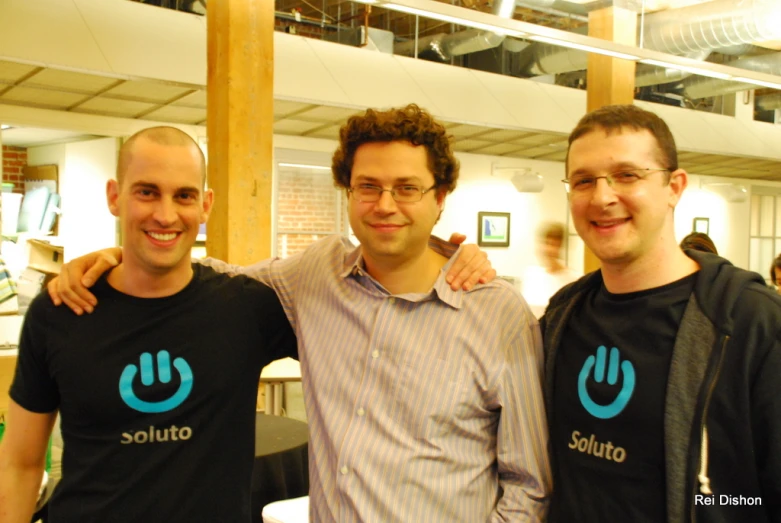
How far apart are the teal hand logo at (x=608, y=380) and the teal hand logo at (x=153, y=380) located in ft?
2.82

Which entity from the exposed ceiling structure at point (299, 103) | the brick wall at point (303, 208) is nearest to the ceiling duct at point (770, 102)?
the exposed ceiling structure at point (299, 103)

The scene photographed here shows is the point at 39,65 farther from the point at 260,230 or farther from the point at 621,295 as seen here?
the point at 621,295

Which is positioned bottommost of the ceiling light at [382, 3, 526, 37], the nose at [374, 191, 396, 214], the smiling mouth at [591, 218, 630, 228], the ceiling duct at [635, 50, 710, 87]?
the smiling mouth at [591, 218, 630, 228]

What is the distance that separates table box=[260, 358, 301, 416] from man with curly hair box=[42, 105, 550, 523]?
2.53 m

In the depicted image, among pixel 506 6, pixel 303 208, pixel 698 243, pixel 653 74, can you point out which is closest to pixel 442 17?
pixel 698 243

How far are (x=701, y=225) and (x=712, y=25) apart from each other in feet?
23.2

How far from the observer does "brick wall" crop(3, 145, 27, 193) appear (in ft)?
30.5

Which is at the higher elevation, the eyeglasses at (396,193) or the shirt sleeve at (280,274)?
the eyeglasses at (396,193)

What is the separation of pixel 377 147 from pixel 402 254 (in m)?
0.26

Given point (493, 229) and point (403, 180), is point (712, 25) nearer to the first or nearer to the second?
point (493, 229)

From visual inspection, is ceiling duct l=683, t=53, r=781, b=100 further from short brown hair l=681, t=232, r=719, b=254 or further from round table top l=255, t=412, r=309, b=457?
round table top l=255, t=412, r=309, b=457

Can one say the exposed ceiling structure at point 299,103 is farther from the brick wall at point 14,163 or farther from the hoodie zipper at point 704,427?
the hoodie zipper at point 704,427

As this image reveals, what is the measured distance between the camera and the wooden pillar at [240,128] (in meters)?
4.35

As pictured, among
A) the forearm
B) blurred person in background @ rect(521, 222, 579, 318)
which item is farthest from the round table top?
blurred person in background @ rect(521, 222, 579, 318)
